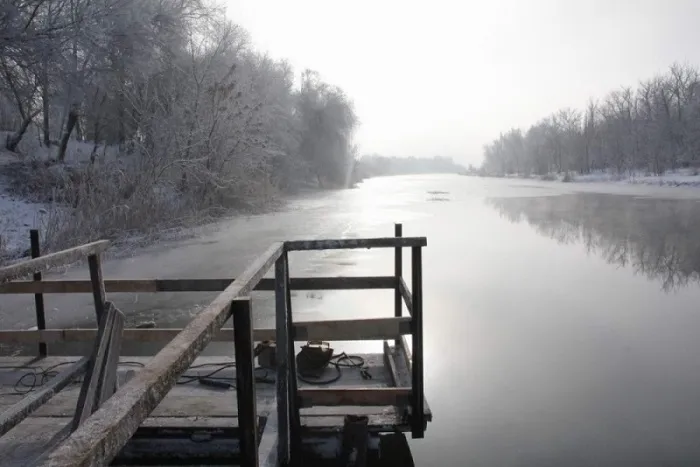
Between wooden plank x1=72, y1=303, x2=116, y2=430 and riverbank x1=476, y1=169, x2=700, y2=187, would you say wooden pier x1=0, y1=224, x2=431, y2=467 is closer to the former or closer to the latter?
wooden plank x1=72, y1=303, x2=116, y2=430

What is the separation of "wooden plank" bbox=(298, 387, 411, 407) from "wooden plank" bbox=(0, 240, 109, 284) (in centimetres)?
178

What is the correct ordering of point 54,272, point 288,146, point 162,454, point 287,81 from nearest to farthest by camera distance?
point 162,454 → point 54,272 → point 288,146 → point 287,81

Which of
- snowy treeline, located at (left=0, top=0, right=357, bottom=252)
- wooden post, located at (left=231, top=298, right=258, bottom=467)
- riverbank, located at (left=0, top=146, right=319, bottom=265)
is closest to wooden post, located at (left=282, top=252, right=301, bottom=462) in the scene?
wooden post, located at (left=231, top=298, right=258, bottom=467)

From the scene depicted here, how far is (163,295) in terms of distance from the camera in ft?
28.5

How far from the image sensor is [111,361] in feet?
9.66

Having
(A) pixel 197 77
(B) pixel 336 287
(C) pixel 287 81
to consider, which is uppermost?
(C) pixel 287 81

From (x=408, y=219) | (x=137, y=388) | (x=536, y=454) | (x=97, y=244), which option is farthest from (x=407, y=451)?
(x=408, y=219)

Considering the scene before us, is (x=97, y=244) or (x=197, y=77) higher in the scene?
(x=197, y=77)

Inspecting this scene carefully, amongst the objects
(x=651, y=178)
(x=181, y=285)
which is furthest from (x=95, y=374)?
(x=651, y=178)

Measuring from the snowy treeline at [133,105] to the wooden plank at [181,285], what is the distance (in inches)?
288

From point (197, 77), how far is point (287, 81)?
61.9 ft

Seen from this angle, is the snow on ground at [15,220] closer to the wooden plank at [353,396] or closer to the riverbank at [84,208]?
the riverbank at [84,208]

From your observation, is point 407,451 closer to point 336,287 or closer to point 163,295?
point 336,287

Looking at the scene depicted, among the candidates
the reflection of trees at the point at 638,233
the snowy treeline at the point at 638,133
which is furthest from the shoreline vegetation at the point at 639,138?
the reflection of trees at the point at 638,233
